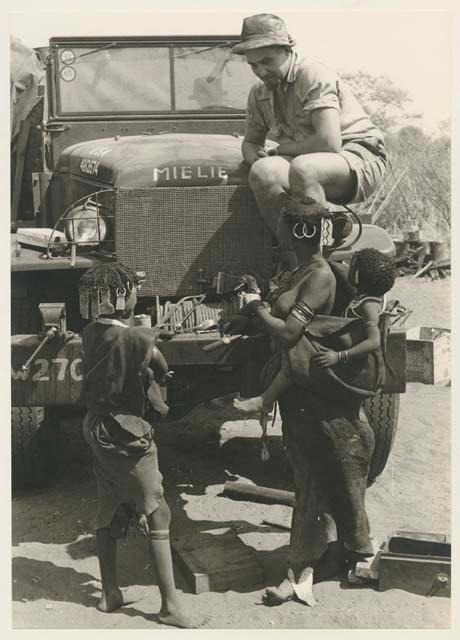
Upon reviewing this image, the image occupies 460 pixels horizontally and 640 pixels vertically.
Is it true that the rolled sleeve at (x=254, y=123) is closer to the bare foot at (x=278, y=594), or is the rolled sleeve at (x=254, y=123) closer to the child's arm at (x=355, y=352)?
the child's arm at (x=355, y=352)

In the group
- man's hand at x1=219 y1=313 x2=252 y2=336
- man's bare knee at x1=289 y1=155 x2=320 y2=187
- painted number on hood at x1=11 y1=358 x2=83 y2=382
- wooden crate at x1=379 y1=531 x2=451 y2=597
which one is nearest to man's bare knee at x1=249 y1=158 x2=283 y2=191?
man's bare knee at x1=289 y1=155 x2=320 y2=187

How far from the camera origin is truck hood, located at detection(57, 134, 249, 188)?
5223 millimetres

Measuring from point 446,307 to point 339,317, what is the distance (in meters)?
7.05

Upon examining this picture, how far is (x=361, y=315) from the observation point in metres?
4.12

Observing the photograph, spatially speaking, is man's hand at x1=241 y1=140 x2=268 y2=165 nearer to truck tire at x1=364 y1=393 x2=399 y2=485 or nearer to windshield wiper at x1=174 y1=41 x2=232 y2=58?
truck tire at x1=364 y1=393 x2=399 y2=485

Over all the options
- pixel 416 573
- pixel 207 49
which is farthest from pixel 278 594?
pixel 207 49

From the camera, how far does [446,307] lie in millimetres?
10945

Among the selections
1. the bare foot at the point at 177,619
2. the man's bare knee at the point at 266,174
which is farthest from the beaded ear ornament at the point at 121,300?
the bare foot at the point at 177,619

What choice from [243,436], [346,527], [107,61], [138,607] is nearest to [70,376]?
[138,607]

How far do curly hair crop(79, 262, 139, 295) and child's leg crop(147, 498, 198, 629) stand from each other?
89 centimetres

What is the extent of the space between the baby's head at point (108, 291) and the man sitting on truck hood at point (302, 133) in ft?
2.58

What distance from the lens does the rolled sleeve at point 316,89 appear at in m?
4.73

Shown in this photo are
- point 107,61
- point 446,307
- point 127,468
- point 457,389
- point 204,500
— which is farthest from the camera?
point 446,307

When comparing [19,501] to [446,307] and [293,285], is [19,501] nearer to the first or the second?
[293,285]
